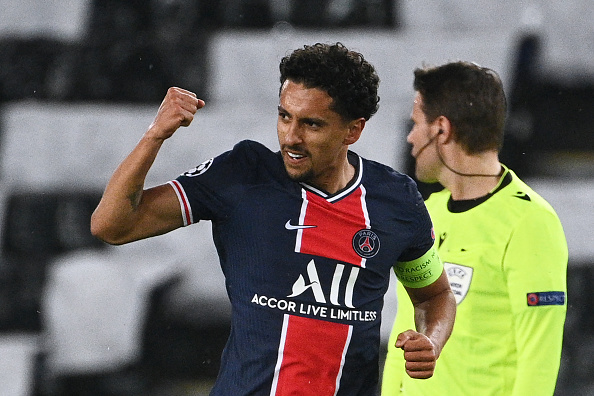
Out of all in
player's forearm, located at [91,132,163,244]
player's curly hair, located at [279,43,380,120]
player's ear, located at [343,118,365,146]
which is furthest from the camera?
player's ear, located at [343,118,365,146]

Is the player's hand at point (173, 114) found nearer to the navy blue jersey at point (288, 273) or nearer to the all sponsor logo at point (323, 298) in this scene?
the navy blue jersey at point (288, 273)

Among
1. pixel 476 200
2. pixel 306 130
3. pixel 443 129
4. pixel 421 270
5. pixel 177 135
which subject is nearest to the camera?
pixel 306 130

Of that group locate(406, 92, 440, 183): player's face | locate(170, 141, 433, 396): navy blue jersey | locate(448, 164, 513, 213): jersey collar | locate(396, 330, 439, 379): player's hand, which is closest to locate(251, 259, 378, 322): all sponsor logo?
locate(170, 141, 433, 396): navy blue jersey

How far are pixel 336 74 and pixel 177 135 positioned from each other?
2788mm

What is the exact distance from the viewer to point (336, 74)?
2.10 m

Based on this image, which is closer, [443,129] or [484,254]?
[484,254]

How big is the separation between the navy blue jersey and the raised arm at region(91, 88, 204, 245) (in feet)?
0.24

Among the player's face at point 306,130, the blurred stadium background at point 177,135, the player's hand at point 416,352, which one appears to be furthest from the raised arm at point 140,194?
the blurred stadium background at point 177,135

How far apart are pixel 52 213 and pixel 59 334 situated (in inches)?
26.4

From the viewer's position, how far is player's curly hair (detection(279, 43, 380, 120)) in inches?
82.2

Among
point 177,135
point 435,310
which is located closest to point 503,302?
point 435,310

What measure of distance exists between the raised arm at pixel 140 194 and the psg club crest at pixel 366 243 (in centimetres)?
47

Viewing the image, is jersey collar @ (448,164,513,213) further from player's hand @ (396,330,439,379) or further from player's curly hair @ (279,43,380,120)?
player's hand @ (396,330,439,379)

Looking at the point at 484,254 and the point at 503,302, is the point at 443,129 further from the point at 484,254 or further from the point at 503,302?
the point at 503,302
